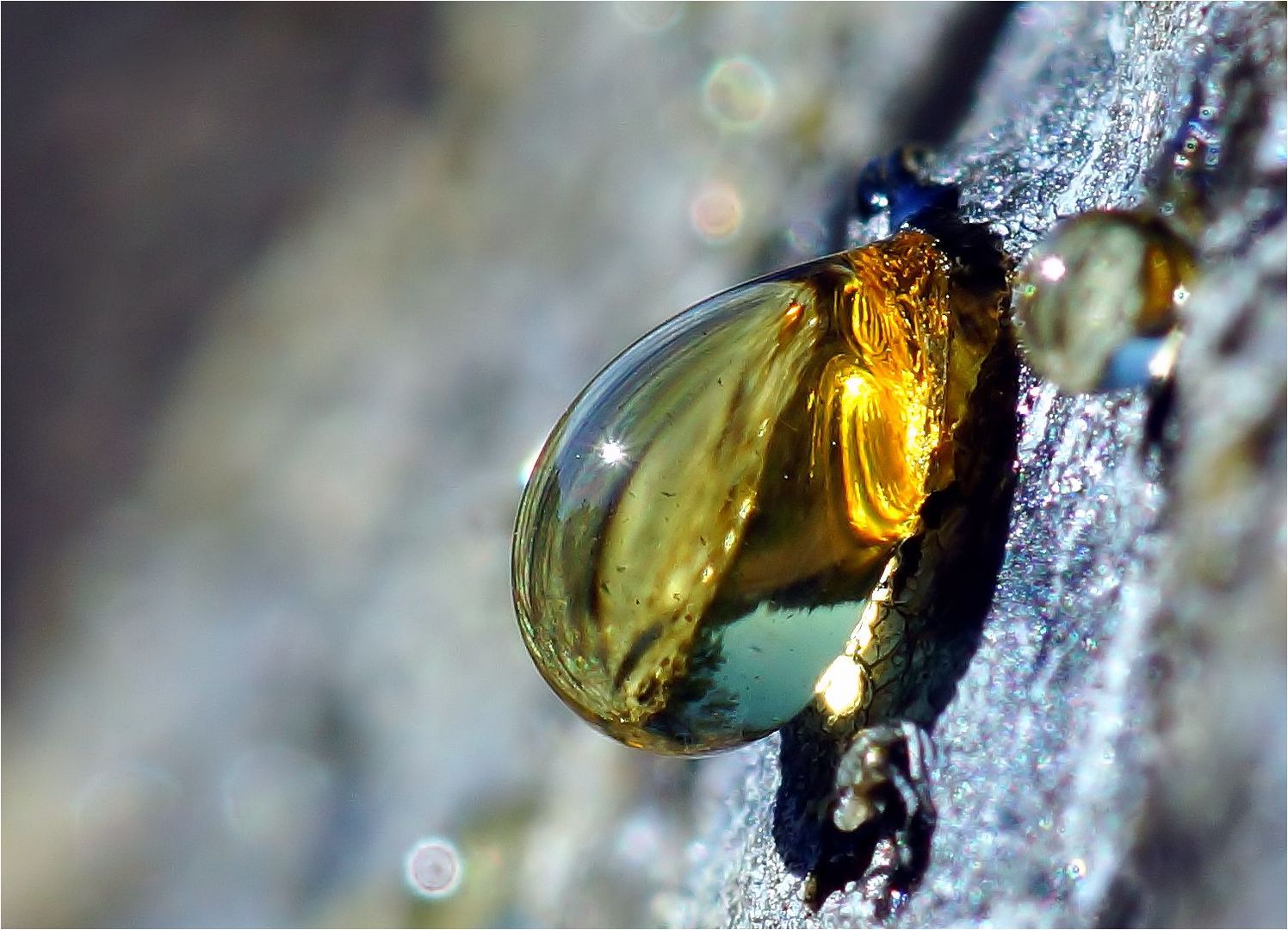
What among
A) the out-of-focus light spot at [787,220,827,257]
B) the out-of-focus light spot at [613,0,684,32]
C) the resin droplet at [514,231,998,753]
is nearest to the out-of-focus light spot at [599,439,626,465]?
the resin droplet at [514,231,998,753]

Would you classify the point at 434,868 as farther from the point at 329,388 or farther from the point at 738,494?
the point at 738,494

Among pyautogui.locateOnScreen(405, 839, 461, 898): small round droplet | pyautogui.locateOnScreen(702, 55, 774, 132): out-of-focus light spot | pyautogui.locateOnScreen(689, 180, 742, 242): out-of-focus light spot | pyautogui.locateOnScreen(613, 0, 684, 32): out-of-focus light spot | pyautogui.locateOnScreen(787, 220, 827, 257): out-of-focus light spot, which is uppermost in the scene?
pyautogui.locateOnScreen(613, 0, 684, 32): out-of-focus light spot

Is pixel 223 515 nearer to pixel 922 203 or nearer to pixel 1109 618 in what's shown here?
pixel 922 203

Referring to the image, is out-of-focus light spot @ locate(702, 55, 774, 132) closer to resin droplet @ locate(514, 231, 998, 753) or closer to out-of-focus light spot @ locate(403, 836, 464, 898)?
resin droplet @ locate(514, 231, 998, 753)

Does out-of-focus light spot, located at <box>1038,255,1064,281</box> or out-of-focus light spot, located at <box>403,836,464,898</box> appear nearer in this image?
out-of-focus light spot, located at <box>1038,255,1064,281</box>

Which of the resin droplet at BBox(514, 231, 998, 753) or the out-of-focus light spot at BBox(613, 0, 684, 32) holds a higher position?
the out-of-focus light spot at BBox(613, 0, 684, 32)

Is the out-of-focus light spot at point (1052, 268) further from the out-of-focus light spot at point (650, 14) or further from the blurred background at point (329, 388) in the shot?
the out-of-focus light spot at point (650, 14)
